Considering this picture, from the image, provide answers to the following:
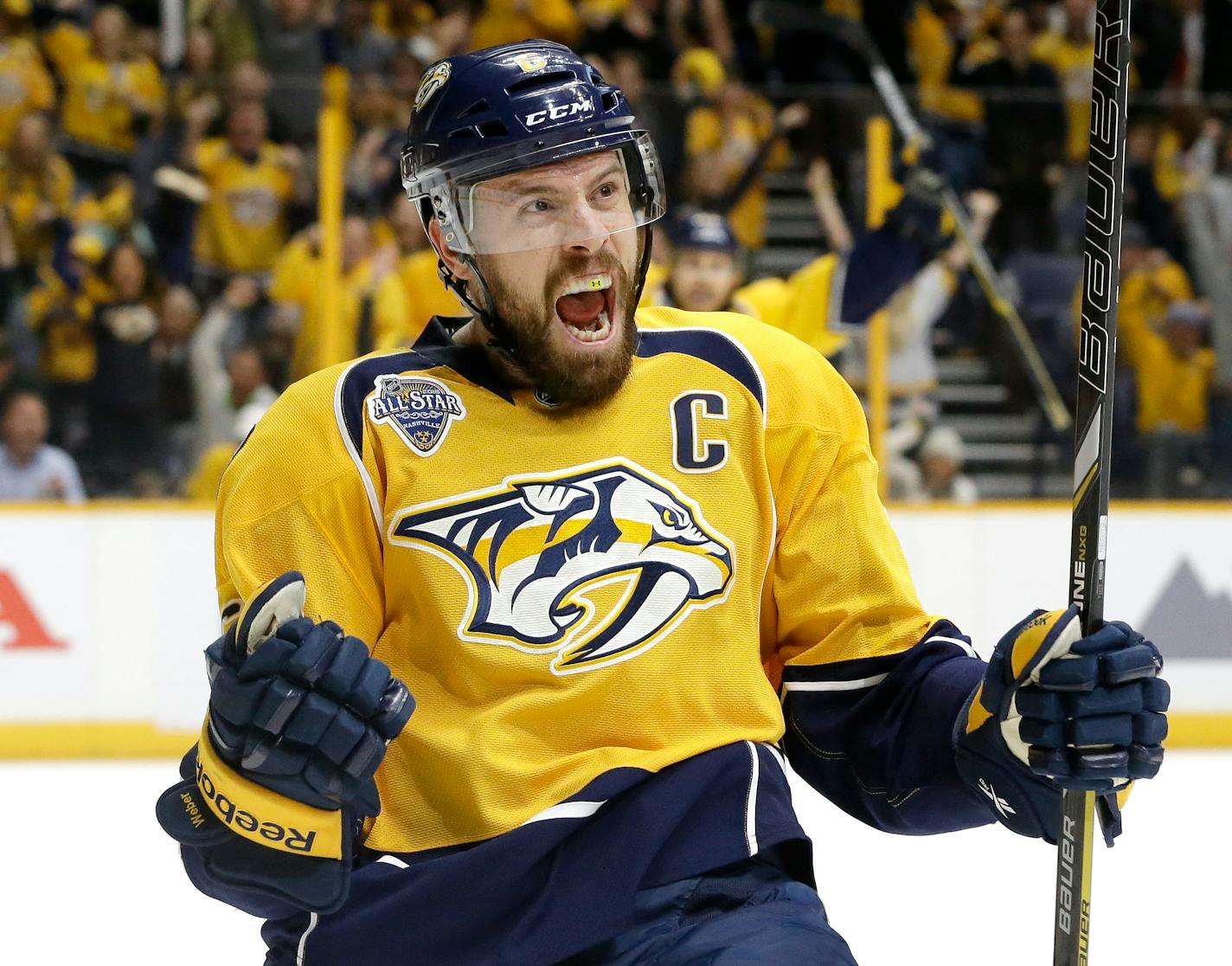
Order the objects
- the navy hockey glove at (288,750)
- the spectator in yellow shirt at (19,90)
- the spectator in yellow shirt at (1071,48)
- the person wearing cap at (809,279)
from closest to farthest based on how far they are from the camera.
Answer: the navy hockey glove at (288,750), the person wearing cap at (809,279), the spectator in yellow shirt at (19,90), the spectator in yellow shirt at (1071,48)

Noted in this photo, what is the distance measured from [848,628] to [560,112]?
2.06 ft

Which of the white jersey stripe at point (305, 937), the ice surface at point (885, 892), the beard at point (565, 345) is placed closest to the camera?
the white jersey stripe at point (305, 937)

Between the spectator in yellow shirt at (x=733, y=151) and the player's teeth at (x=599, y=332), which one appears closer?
the player's teeth at (x=599, y=332)

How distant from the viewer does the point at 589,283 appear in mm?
1852

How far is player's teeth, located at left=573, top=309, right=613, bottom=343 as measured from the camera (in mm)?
1839

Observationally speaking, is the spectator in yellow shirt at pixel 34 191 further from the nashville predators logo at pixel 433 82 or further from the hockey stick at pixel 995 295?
the nashville predators logo at pixel 433 82

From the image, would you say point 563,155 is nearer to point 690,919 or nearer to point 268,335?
point 690,919

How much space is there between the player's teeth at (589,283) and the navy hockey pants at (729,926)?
0.61 m

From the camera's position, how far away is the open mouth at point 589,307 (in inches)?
72.7

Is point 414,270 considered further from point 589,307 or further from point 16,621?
point 589,307

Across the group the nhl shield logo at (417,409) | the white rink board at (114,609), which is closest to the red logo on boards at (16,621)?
the white rink board at (114,609)

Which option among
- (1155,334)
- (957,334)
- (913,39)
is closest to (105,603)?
(957,334)

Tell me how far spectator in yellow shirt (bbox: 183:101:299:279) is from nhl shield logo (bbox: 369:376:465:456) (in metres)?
3.46

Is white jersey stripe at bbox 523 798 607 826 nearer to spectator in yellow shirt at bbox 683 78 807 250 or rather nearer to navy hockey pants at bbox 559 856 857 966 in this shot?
navy hockey pants at bbox 559 856 857 966
